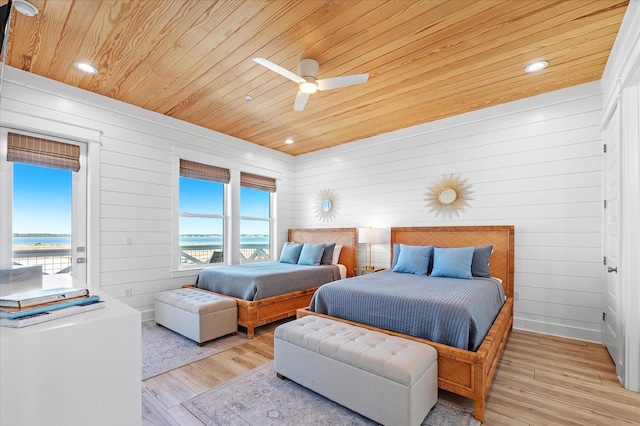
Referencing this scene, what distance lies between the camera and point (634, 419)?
6.57 feet

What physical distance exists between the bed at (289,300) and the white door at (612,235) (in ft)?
10.3

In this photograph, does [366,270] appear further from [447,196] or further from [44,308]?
[44,308]

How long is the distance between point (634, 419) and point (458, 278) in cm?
165

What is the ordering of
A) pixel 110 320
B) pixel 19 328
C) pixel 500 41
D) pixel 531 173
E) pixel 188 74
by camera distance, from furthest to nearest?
1. pixel 531 173
2. pixel 188 74
3. pixel 500 41
4. pixel 110 320
5. pixel 19 328

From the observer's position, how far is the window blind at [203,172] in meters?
4.48

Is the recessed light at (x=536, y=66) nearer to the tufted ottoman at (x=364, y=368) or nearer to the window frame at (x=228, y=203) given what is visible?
the tufted ottoman at (x=364, y=368)

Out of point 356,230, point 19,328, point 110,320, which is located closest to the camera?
point 19,328

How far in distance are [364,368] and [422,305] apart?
2.49 feet

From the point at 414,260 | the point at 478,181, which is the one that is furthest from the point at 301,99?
the point at 478,181

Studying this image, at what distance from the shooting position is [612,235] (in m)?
2.84

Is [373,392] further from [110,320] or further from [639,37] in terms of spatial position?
[639,37]

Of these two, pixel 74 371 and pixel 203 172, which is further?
pixel 203 172

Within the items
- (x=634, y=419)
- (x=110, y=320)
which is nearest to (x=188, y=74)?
(x=110, y=320)

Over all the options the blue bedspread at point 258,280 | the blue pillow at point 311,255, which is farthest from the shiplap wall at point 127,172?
the blue pillow at point 311,255
